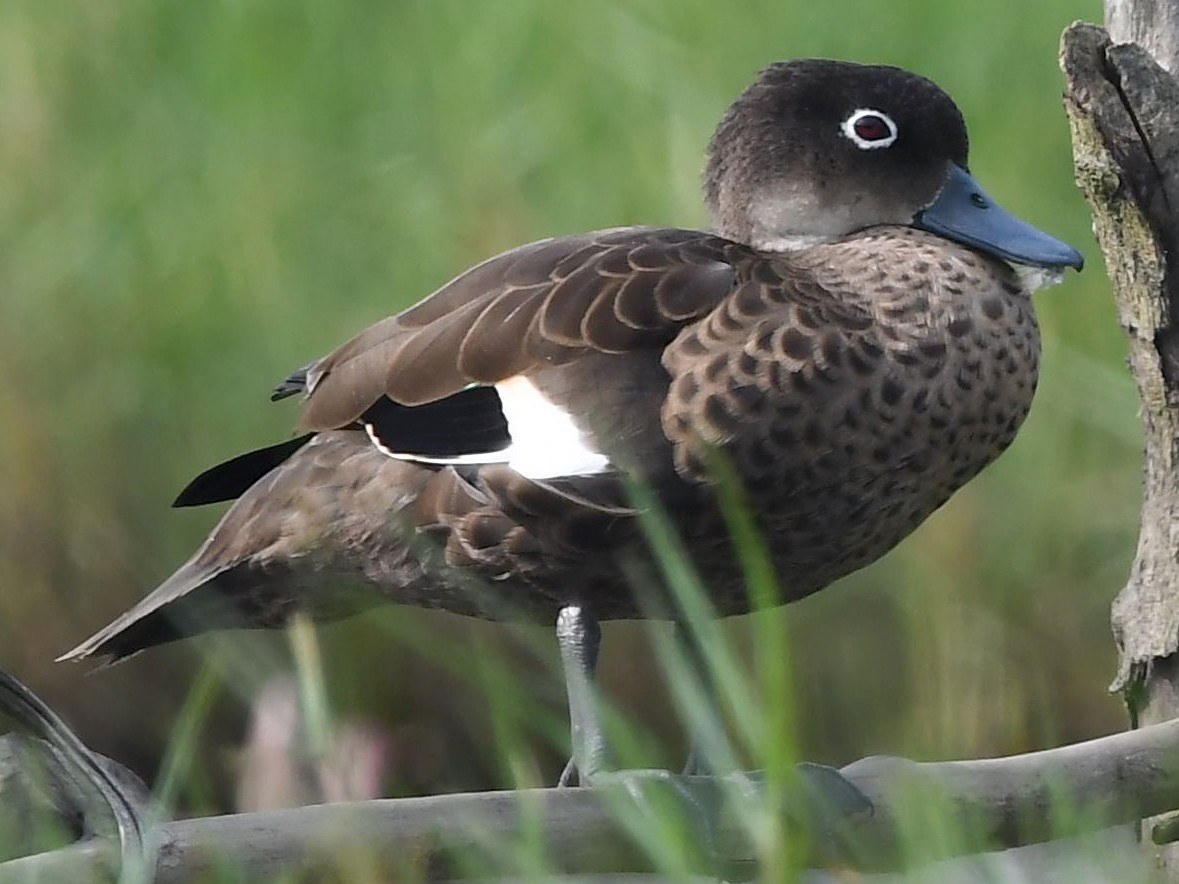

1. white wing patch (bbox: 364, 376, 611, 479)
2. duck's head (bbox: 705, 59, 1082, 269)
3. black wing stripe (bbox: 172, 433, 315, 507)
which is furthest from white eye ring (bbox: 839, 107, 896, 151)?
black wing stripe (bbox: 172, 433, 315, 507)

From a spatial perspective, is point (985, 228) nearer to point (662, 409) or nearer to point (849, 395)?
point (849, 395)

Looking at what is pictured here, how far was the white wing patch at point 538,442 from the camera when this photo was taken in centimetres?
160

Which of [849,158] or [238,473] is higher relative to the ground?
[849,158]

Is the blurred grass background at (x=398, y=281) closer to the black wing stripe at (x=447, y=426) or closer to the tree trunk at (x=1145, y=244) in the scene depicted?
the tree trunk at (x=1145, y=244)

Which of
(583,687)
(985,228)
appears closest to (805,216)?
(985,228)

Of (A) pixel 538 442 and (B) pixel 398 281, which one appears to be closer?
(A) pixel 538 442

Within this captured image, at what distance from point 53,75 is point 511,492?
1.65 metres

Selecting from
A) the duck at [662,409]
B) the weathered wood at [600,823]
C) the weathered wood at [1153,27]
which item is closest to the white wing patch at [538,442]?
the duck at [662,409]

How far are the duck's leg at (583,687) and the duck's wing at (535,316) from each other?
0.21 metres

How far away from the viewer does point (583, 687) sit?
5.26 feet

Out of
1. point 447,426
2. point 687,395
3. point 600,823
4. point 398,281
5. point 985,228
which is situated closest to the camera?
point 600,823

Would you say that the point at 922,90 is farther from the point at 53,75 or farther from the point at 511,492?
the point at 53,75

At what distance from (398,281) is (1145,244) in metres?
1.49

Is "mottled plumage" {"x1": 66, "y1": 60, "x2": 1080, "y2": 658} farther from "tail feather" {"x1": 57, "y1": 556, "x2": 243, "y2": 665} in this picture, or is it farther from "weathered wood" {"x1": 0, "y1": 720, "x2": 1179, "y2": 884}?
"weathered wood" {"x1": 0, "y1": 720, "x2": 1179, "y2": 884}
